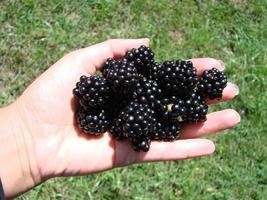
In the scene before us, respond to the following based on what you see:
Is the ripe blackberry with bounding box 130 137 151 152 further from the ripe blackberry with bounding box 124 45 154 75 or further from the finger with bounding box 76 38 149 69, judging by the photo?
the finger with bounding box 76 38 149 69

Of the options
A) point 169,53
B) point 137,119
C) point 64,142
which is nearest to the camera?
point 137,119

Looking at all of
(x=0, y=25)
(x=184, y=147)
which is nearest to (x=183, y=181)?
(x=184, y=147)

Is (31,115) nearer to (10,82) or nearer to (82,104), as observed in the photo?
(82,104)

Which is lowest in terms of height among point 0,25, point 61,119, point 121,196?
point 121,196

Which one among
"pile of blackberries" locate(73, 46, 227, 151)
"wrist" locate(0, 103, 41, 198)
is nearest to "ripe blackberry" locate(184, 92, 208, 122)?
"pile of blackberries" locate(73, 46, 227, 151)

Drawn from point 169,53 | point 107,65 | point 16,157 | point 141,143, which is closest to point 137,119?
point 141,143

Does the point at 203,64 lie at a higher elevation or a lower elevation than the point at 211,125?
higher

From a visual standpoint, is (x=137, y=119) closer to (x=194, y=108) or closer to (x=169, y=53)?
(x=194, y=108)
